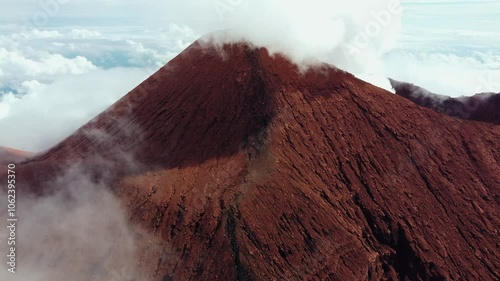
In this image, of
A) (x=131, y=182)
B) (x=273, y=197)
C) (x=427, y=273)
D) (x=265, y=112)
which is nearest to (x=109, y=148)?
(x=131, y=182)

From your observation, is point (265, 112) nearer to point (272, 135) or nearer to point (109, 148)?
point (272, 135)

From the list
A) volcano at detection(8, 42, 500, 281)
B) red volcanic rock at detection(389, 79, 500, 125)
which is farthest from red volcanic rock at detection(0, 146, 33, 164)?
red volcanic rock at detection(389, 79, 500, 125)

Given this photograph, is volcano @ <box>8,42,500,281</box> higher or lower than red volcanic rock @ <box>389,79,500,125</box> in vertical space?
lower

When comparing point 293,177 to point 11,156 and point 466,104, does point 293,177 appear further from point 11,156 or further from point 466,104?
point 11,156
